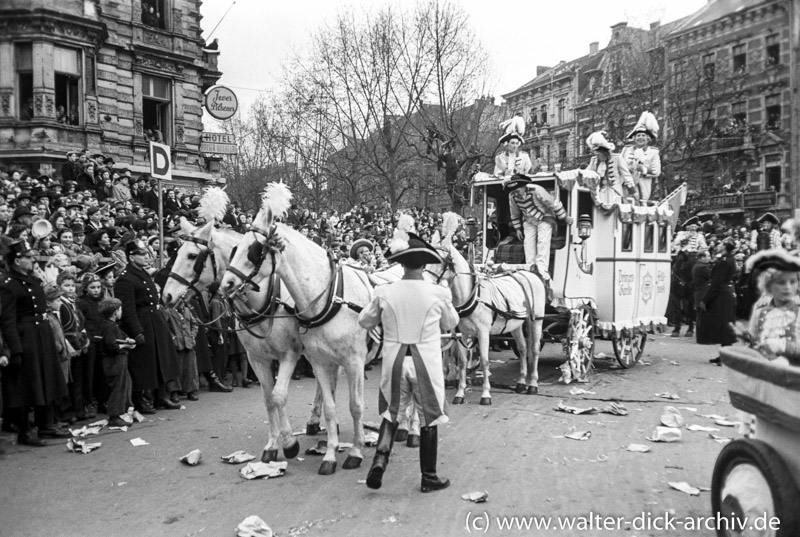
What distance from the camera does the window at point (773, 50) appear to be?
138 feet

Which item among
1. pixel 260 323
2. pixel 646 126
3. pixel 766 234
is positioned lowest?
pixel 260 323

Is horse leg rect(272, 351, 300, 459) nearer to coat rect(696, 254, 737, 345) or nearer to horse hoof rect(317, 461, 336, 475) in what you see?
horse hoof rect(317, 461, 336, 475)

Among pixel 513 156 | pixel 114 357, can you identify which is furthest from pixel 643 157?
pixel 114 357

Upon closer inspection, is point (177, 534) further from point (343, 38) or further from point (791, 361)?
point (343, 38)

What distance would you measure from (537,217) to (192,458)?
651 centimetres

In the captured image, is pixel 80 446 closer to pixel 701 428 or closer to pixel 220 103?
pixel 701 428

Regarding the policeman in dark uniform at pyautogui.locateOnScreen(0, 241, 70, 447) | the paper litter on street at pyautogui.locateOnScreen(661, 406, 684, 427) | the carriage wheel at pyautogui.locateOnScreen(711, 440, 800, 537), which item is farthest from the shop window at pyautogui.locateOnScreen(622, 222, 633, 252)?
the policeman in dark uniform at pyautogui.locateOnScreen(0, 241, 70, 447)

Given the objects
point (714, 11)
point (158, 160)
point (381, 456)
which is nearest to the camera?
point (381, 456)

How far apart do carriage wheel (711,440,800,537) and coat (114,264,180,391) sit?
271 inches

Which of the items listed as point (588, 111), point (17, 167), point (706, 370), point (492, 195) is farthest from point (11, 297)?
point (588, 111)

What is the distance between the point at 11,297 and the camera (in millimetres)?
7254

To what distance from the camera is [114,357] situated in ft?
28.2

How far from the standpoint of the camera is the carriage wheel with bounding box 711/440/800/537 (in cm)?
363

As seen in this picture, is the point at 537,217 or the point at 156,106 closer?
the point at 537,217
